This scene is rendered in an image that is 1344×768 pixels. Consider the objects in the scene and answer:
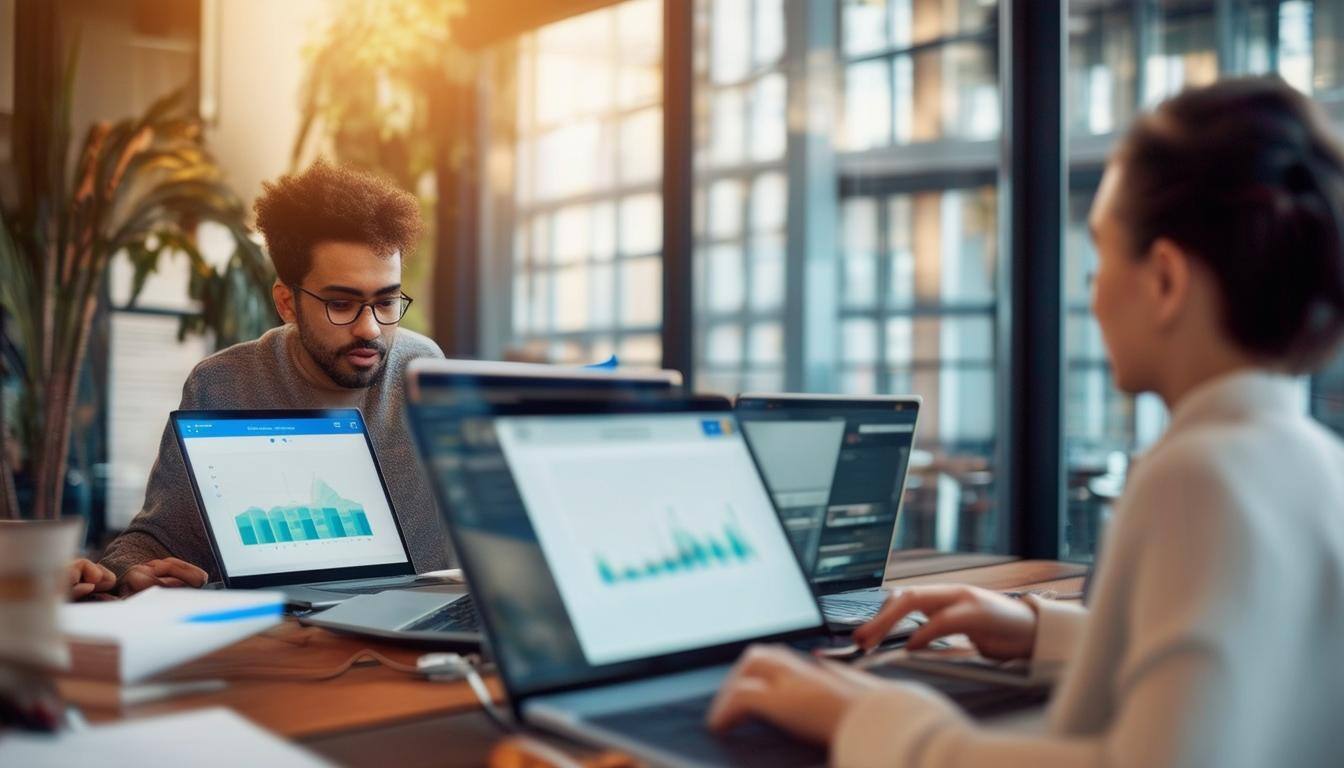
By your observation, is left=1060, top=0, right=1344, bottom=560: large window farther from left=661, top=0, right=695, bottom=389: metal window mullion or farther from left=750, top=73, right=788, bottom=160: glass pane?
left=750, top=73, right=788, bottom=160: glass pane

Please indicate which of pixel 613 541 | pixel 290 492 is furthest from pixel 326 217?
pixel 613 541

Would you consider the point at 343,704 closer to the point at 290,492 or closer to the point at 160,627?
the point at 160,627

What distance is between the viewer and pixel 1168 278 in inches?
32.7

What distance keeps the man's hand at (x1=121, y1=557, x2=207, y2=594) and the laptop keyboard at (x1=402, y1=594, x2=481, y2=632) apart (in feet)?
1.50

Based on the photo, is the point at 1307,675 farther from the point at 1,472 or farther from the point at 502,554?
the point at 1,472

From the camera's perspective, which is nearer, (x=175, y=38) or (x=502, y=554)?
(x=502, y=554)

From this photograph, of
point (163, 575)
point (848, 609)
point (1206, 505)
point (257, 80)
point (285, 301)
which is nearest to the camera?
point (1206, 505)

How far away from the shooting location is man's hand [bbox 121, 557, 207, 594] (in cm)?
162

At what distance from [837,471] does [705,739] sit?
0.75 metres

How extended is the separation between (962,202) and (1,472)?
3062mm

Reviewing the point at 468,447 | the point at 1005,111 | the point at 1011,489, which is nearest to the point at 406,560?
the point at 468,447

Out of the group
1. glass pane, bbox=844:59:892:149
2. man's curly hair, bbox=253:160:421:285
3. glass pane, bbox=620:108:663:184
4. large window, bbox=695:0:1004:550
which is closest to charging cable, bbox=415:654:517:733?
man's curly hair, bbox=253:160:421:285

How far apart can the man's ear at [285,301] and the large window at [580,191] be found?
59.4 inches

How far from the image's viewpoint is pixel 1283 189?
0.79 metres
